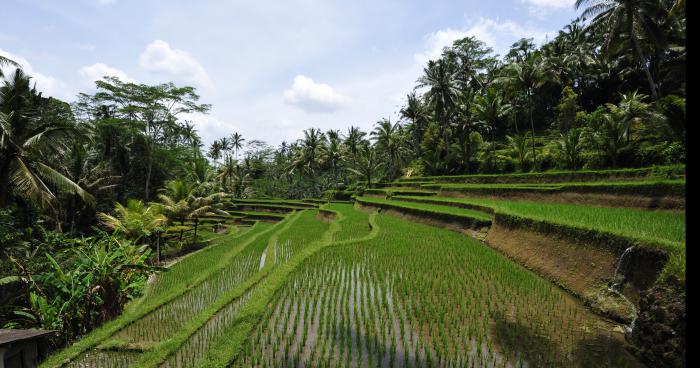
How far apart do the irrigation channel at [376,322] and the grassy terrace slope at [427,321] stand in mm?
27

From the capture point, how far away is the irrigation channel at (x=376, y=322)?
220 inches

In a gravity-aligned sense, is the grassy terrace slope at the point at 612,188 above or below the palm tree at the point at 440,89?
below

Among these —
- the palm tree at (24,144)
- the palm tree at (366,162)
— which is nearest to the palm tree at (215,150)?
the palm tree at (366,162)

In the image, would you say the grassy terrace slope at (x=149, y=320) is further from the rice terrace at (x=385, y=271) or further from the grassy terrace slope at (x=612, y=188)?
the grassy terrace slope at (x=612, y=188)

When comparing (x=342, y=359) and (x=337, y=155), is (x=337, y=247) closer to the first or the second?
(x=342, y=359)

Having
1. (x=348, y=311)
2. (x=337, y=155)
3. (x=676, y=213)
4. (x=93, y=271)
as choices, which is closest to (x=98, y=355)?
(x=93, y=271)

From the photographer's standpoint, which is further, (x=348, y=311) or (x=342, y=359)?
(x=348, y=311)

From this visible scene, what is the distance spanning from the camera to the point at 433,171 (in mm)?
34594

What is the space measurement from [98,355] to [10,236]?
7014 mm

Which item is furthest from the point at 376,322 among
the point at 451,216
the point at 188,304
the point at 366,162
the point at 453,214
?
the point at 366,162

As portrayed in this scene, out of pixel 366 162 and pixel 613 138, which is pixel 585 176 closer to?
pixel 613 138

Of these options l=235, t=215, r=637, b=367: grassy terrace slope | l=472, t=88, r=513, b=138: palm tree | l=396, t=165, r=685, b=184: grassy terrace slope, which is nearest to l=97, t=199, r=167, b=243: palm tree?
l=235, t=215, r=637, b=367: grassy terrace slope

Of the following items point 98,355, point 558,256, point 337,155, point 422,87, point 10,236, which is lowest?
point 98,355

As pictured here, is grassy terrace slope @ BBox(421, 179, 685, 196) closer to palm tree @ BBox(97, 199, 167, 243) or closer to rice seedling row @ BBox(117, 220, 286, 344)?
rice seedling row @ BBox(117, 220, 286, 344)
